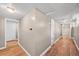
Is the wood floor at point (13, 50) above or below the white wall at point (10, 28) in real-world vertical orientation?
below

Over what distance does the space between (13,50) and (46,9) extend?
34.6 inches

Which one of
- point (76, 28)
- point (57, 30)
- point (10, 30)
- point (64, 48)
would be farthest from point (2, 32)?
point (76, 28)

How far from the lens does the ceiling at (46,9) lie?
175cm

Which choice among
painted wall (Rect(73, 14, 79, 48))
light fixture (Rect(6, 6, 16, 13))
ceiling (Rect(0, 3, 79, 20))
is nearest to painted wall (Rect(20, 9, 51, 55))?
ceiling (Rect(0, 3, 79, 20))

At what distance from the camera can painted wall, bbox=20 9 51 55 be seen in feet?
5.84

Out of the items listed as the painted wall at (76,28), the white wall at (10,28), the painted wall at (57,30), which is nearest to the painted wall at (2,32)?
the white wall at (10,28)

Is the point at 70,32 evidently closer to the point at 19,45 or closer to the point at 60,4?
the point at 60,4

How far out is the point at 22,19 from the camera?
1809mm

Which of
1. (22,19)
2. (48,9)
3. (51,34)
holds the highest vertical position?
(48,9)

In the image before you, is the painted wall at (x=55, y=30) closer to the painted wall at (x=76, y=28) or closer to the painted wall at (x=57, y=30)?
the painted wall at (x=57, y=30)

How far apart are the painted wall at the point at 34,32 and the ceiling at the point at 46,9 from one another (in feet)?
0.26

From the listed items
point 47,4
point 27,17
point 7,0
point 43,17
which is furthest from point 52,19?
point 7,0

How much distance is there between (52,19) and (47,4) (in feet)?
0.93

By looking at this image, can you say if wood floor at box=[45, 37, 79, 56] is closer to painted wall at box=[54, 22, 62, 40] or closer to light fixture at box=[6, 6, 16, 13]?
painted wall at box=[54, 22, 62, 40]
